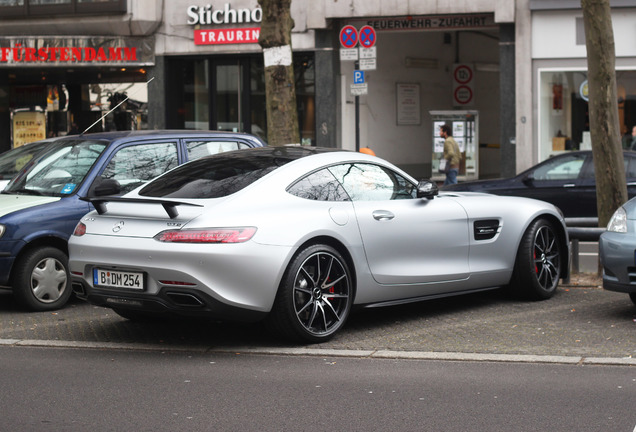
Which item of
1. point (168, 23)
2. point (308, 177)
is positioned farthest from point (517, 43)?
point (308, 177)

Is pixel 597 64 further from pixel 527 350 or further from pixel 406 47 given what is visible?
pixel 406 47

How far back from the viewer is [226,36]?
24047 millimetres

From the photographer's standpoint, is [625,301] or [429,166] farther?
[429,166]

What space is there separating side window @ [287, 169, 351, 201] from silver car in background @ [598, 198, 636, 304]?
2.24 metres

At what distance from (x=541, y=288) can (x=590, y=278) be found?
1495 millimetres

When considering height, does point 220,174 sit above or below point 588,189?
above

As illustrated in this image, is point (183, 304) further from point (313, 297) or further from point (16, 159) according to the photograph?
point (16, 159)

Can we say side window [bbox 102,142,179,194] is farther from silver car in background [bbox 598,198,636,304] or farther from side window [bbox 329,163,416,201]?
silver car in background [bbox 598,198,636,304]

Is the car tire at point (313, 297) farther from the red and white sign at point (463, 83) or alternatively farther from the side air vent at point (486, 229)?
the red and white sign at point (463, 83)

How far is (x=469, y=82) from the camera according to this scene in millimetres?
27828

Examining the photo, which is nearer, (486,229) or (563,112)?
(486,229)

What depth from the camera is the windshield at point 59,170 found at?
30.5ft

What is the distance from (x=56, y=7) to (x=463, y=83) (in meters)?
11.0

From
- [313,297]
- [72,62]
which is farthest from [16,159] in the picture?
[72,62]
